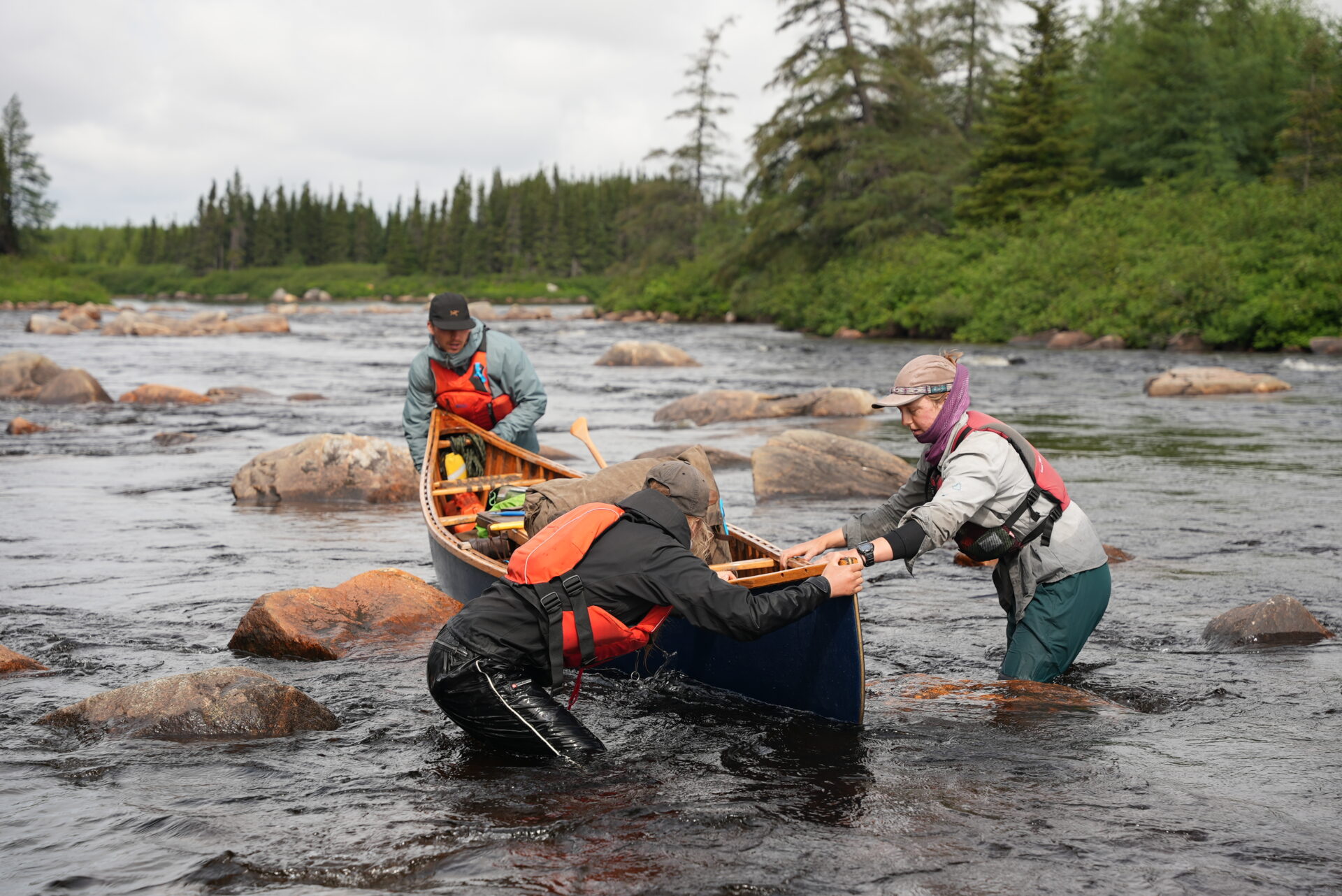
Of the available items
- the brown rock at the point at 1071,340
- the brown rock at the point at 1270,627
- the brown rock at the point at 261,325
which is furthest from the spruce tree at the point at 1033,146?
the brown rock at the point at 1270,627

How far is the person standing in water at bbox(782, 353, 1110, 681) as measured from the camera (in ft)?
15.5

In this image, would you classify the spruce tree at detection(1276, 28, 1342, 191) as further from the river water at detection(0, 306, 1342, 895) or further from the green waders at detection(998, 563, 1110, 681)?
the green waders at detection(998, 563, 1110, 681)

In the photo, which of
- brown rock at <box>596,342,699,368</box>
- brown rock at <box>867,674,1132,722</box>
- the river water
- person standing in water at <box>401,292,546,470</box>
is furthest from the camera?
brown rock at <box>596,342,699,368</box>

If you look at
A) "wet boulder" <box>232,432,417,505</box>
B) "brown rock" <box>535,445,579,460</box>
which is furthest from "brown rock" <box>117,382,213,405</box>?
"wet boulder" <box>232,432,417,505</box>

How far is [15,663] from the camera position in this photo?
5.90m

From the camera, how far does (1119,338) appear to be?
27531 mm

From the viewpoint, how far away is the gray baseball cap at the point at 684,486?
14.6ft

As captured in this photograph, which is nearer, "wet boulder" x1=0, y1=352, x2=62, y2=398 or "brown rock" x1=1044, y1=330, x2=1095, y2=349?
"wet boulder" x1=0, y1=352, x2=62, y2=398

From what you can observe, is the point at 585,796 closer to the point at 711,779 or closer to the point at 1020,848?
the point at 711,779

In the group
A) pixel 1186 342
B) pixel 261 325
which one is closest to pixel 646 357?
pixel 1186 342

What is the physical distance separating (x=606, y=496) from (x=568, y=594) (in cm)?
184

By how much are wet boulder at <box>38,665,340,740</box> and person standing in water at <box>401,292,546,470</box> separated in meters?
3.58

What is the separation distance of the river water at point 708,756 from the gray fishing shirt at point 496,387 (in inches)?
43.5

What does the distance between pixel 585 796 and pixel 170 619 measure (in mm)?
3887
